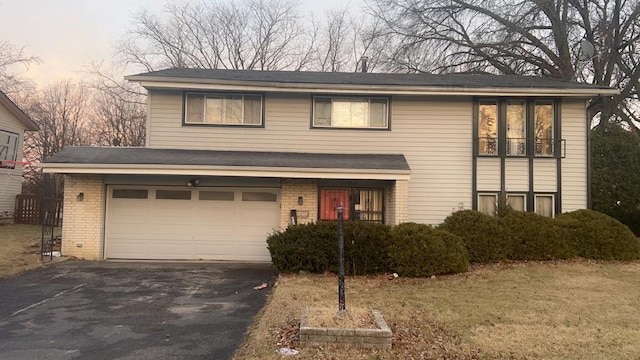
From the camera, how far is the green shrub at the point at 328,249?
9523mm

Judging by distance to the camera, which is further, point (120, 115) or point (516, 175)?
point (120, 115)

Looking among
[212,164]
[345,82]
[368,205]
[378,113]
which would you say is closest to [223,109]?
[212,164]

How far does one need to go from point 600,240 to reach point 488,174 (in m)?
3.18

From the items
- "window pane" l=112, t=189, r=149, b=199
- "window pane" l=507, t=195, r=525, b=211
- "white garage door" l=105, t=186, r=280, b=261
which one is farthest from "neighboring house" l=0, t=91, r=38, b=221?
"window pane" l=507, t=195, r=525, b=211

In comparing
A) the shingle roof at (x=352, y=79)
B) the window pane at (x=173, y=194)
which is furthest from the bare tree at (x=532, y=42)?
the window pane at (x=173, y=194)

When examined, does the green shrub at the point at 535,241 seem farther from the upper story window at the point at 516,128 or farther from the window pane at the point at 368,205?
the window pane at the point at 368,205

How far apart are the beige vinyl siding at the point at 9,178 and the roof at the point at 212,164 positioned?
456 inches

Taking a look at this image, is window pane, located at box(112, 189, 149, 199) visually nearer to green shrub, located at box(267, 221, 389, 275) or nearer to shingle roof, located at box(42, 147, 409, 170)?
shingle roof, located at box(42, 147, 409, 170)

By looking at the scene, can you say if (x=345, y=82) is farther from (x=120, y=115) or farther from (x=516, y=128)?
(x=120, y=115)

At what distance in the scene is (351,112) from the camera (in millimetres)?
12930

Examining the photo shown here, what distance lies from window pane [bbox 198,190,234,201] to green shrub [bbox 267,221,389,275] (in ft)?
9.66

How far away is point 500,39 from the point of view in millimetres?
22953

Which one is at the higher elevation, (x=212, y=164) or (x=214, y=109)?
(x=214, y=109)

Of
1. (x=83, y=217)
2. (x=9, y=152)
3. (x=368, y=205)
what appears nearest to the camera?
(x=83, y=217)
